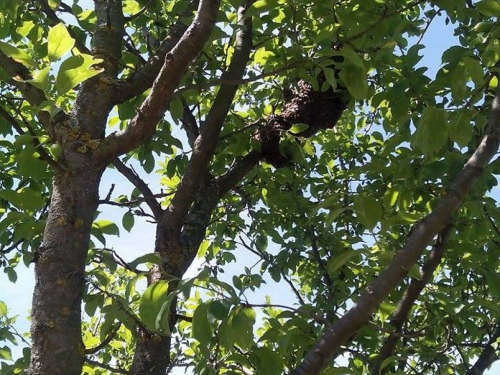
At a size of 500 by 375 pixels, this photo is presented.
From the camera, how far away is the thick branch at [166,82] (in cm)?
227

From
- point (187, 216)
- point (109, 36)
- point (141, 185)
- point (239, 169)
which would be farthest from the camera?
point (239, 169)

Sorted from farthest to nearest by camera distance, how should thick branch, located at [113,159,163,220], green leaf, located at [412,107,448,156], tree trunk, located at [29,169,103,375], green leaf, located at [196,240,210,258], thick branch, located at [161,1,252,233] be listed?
green leaf, located at [196,240,210,258], thick branch, located at [113,159,163,220], thick branch, located at [161,1,252,233], green leaf, located at [412,107,448,156], tree trunk, located at [29,169,103,375]

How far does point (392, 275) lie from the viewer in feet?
6.30

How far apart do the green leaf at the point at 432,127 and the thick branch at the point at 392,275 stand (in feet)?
0.52

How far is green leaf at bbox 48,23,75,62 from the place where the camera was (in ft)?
5.64

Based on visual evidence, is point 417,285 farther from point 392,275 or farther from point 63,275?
point 63,275

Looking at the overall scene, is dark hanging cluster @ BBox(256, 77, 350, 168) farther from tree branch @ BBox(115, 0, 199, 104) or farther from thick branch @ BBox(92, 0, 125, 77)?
thick branch @ BBox(92, 0, 125, 77)

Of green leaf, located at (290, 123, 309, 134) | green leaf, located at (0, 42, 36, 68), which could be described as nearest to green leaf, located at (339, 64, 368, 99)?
green leaf, located at (290, 123, 309, 134)

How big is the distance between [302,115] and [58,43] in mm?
1934

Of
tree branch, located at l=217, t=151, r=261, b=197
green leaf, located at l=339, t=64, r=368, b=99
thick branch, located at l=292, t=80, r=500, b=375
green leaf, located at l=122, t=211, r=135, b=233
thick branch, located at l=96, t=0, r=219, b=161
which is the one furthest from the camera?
tree branch, located at l=217, t=151, r=261, b=197

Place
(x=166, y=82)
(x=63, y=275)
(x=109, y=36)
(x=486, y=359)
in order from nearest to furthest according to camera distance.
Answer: (x=63, y=275) < (x=166, y=82) < (x=109, y=36) < (x=486, y=359)

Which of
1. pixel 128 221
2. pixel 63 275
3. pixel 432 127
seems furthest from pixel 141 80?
pixel 432 127

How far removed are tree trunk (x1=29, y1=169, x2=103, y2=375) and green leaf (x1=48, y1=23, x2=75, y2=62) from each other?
1.80 feet

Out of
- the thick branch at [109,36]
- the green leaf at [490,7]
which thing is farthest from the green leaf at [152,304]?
the green leaf at [490,7]
